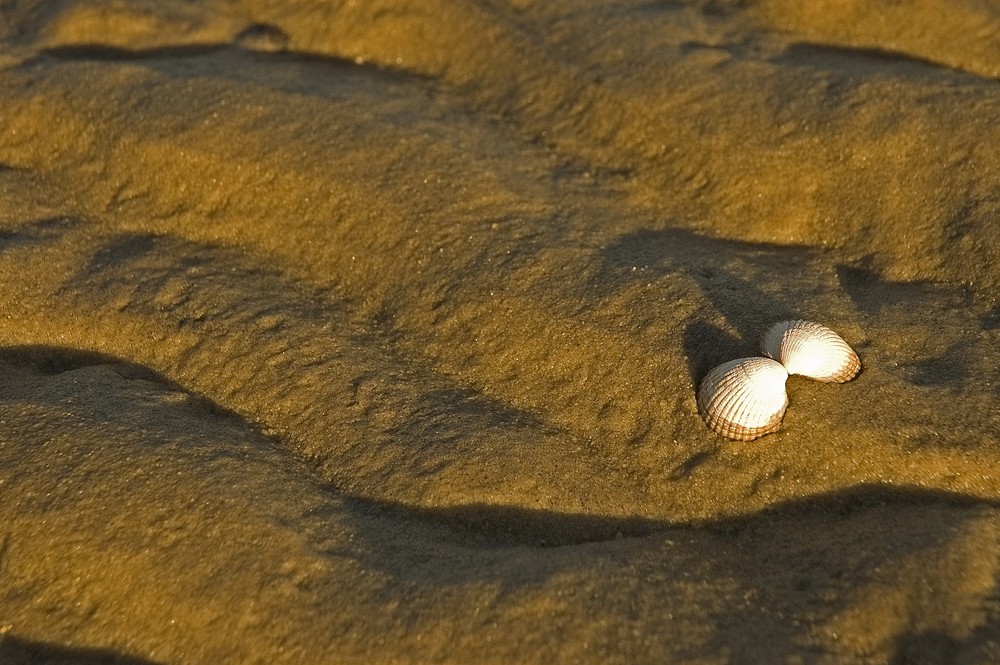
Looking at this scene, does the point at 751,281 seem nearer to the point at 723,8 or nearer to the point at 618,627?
the point at 618,627

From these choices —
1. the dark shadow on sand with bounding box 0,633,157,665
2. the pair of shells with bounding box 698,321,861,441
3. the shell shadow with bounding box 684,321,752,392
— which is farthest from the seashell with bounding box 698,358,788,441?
the dark shadow on sand with bounding box 0,633,157,665

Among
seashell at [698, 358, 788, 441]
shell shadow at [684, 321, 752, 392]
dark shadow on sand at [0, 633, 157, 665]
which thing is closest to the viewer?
dark shadow on sand at [0, 633, 157, 665]

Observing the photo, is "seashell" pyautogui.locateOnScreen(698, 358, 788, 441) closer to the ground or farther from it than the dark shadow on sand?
farther from it

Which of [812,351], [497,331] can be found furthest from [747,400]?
[497,331]

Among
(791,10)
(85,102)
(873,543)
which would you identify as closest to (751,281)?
(873,543)

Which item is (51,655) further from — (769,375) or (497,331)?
(769,375)

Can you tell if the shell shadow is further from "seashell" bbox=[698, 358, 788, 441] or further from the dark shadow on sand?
the dark shadow on sand

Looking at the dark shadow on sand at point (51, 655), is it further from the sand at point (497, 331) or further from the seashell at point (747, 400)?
the seashell at point (747, 400)
